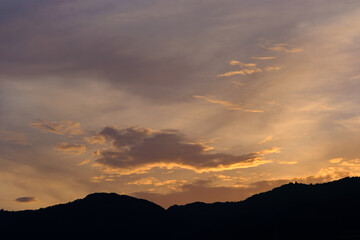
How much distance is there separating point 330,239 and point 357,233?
485 inches

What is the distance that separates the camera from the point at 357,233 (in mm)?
190000

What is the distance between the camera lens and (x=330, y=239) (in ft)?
644
